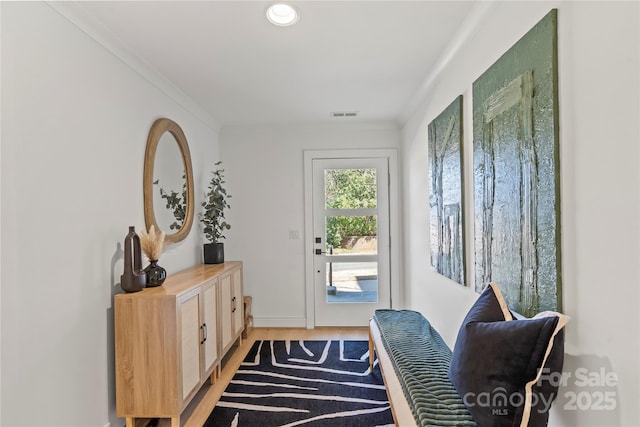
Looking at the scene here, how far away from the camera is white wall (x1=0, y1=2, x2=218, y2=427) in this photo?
142 centimetres

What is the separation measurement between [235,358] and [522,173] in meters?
2.83

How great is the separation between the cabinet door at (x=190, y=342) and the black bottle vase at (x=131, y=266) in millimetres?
290

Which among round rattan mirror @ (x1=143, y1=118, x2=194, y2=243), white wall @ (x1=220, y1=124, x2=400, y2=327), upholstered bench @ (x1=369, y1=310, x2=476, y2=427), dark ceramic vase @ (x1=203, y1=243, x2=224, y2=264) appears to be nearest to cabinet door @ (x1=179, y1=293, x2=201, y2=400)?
round rattan mirror @ (x1=143, y1=118, x2=194, y2=243)

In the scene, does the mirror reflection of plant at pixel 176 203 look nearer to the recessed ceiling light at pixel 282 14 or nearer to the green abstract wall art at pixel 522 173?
the recessed ceiling light at pixel 282 14

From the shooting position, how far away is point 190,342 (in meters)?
2.19

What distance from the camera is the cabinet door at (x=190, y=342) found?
6.83 ft

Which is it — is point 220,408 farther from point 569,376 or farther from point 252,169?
point 252,169

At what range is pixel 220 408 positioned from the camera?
2.31 meters

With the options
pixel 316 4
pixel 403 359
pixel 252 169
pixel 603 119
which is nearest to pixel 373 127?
pixel 252 169

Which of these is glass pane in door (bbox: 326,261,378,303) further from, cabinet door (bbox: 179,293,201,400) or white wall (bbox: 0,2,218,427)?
white wall (bbox: 0,2,218,427)

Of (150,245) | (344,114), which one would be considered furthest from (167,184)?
(344,114)

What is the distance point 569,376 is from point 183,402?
199 cm

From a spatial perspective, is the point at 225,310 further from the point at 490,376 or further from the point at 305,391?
the point at 490,376

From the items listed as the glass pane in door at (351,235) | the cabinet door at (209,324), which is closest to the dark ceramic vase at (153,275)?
the cabinet door at (209,324)
